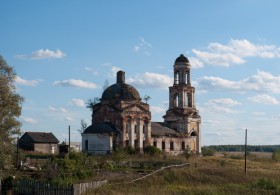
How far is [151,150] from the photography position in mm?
53062

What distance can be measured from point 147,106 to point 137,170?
21602mm

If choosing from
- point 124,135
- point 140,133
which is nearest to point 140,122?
point 140,133

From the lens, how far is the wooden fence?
20.1m

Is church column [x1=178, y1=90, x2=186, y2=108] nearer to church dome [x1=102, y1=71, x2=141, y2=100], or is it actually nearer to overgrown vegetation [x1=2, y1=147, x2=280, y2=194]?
church dome [x1=102, y1=71, x2=141, y2=100]

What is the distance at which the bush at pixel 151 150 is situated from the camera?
52600mm

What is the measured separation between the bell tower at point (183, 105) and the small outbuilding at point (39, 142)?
14001 mm

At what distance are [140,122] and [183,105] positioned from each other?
351 inches

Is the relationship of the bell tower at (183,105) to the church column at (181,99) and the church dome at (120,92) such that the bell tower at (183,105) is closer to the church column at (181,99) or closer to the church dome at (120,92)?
the church column at (181,99)

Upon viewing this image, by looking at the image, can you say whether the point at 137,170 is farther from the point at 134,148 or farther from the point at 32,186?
the point at 134,148

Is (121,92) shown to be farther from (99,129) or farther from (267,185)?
(267,185)

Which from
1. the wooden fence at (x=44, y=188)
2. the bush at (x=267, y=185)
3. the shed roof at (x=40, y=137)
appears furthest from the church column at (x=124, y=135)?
the wooden fence at (x=44, y=188)

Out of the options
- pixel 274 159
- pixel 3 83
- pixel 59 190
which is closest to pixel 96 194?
pixel 59 190

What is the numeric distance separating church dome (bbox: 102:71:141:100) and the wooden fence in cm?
3164

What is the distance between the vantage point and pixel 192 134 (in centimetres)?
6269
